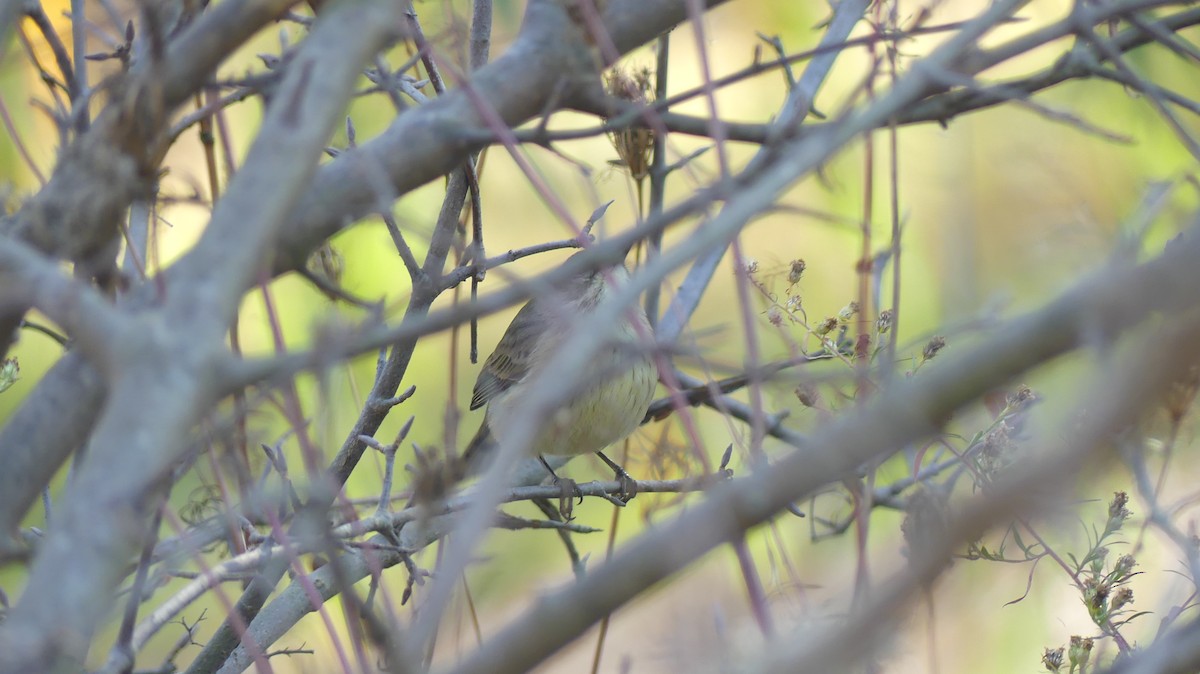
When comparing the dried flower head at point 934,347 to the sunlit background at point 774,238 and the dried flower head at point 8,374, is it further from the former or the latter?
the dried flower head at point 8,374

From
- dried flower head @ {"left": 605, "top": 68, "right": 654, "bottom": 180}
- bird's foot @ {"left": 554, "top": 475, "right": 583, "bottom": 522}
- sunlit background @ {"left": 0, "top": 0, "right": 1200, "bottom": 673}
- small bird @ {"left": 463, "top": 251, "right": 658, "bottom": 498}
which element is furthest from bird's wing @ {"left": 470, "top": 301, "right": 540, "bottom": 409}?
dried flower head @ {"left": 605, "top": 68, "right": 654, "bottom": 180}

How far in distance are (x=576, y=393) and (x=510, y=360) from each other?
1182mm

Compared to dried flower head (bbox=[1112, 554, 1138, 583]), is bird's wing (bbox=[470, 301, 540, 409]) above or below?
above

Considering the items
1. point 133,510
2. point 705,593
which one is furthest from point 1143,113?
point 133,510

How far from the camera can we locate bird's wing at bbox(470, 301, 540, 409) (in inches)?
151

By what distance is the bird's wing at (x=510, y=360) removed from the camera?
384 centimetres

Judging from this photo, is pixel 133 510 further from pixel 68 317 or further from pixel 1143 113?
pixel 1143 113

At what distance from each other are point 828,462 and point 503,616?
294 centimetres

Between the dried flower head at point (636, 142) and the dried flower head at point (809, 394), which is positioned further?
the dried flower head at point (636, 142)

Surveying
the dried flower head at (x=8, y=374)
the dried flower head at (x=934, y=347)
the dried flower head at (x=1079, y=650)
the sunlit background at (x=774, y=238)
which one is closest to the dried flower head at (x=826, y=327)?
the dried flower head at (x=934, y=347)

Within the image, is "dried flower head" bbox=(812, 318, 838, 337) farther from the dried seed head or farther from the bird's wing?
the bird's wing

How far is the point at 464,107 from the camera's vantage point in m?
1.40

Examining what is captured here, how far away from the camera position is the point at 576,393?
2.74 m

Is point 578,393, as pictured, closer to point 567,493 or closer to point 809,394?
point 567,493
